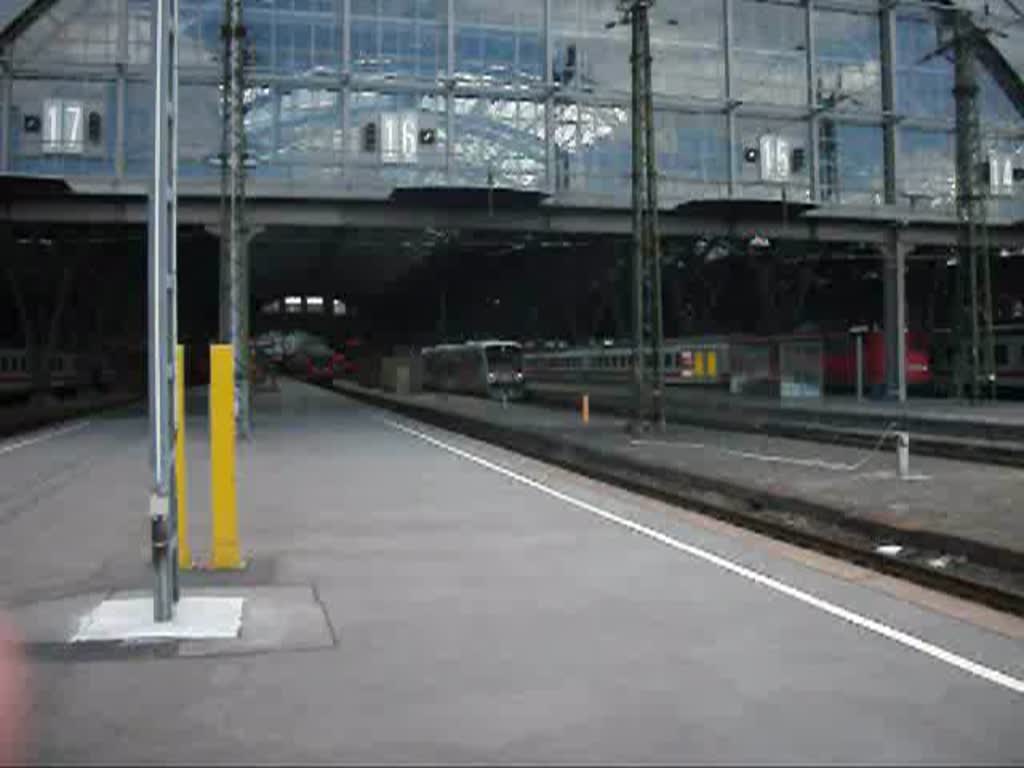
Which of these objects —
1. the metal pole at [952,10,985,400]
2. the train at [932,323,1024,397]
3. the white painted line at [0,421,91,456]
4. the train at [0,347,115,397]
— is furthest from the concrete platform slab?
the train at [0,347,115,397]

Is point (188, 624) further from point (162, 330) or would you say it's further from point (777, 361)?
point (777, 361)

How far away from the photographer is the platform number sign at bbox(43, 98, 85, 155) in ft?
153

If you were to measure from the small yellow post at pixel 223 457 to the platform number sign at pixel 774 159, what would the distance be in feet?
150

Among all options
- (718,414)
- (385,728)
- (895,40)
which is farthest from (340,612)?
(895,40)

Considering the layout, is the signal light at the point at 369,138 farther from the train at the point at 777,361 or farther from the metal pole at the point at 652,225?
the metal pole at the point at 652,225

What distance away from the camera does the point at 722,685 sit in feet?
21.4

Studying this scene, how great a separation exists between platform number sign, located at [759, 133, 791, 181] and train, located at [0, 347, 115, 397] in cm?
3578

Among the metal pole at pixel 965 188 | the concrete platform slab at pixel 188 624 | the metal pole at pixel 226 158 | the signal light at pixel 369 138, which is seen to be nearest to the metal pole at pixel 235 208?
the metal pole at pixel 226 158

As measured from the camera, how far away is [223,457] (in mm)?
10414

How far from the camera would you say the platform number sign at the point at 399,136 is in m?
49.8

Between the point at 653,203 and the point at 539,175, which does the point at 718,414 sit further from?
the point at 539,175

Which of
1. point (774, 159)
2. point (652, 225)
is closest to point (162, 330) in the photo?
point (652, 225)

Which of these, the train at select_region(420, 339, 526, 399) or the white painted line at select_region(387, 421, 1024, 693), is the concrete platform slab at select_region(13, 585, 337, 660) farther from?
the train at select_region(420, 339, 526, 399)

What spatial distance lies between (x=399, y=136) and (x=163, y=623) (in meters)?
43.9
